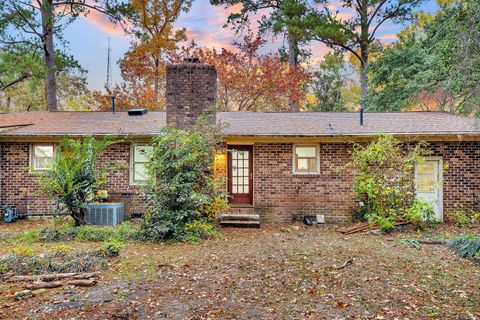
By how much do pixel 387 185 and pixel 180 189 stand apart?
5613 mm

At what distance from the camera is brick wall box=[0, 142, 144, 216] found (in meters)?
10.8

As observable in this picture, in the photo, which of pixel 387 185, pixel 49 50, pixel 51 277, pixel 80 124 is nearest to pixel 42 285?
pixel 51 277

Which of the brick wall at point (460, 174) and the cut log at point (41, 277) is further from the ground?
the brick wall at point (460, 174)

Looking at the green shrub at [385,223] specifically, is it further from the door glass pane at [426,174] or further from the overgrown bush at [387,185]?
the door glass pane at [426,174]

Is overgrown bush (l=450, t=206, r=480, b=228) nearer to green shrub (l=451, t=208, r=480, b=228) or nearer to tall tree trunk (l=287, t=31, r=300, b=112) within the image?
green shrub (l=451, t=208, r=480, b=228)

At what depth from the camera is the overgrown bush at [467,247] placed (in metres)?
6.34

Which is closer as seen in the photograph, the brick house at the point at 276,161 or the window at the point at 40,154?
the brick house at the point at 276,161

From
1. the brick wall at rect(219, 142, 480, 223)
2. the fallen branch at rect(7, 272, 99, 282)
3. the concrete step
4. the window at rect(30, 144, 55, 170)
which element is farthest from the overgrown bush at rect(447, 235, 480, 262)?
the window at rect(30, 144, 55, 170)

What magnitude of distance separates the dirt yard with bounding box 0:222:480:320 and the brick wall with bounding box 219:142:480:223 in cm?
317

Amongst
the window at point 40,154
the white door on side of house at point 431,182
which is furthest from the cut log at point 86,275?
the white door on side of house at point 431,182

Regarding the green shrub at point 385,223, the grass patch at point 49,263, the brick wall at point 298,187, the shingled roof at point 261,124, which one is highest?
the shingled roof at point 261,124

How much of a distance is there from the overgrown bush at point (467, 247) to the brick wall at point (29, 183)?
27.6ft

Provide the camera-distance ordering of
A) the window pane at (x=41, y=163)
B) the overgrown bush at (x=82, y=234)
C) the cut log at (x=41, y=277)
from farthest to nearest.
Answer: the window pane at (x=41, y=163) < the overgrown bush at (x=82, y=234) < the cut log at (x=41, y=277)

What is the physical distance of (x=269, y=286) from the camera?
4.90 m
